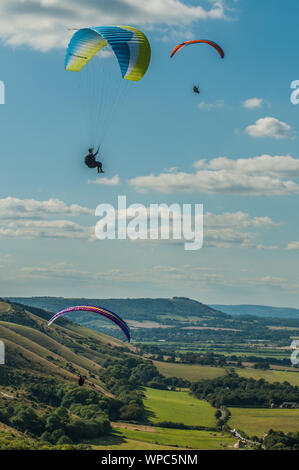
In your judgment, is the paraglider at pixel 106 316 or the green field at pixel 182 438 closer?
the paraglider at pixel 106 316

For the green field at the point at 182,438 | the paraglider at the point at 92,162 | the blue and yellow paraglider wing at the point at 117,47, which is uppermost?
the blue and yellow paraglider wing at the point at 117,47

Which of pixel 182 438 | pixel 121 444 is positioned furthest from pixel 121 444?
pixel 182 438

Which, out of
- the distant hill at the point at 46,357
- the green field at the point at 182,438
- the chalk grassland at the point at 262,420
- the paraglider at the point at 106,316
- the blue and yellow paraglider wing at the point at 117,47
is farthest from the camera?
the distant hill at the point at 46,357

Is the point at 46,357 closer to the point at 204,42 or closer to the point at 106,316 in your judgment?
the point at 106,316

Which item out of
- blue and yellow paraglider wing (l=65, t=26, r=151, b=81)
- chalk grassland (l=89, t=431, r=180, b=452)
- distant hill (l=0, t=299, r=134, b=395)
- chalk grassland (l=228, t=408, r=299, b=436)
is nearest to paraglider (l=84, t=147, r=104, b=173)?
blue and yellow paraglider wing (l=65, t=26, r=151, b=81)
